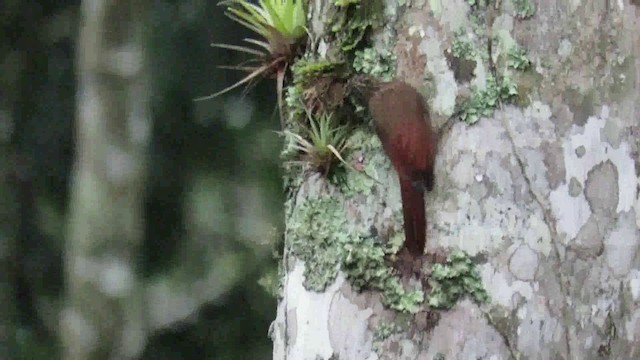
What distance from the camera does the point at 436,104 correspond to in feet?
1.82

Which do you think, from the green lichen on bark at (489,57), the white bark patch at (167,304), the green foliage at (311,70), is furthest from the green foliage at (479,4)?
the white bark patch at (167,304)

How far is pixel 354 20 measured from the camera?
59cm

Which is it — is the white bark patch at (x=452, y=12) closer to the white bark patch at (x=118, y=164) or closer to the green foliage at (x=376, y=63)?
the green foliage at (x=376, y=63)

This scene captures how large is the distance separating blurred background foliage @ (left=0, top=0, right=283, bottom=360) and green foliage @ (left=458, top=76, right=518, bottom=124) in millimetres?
900

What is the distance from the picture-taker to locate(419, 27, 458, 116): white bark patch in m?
0.55

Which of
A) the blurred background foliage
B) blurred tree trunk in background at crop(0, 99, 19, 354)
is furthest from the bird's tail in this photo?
blurred tree trunk in background at crop(0, 99, 19, 354)

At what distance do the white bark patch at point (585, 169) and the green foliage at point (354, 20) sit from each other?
0.18 m

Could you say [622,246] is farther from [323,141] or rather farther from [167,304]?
[167,304]

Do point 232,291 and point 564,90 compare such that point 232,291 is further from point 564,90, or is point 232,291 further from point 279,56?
point 564,90

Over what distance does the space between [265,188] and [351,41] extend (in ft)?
2.99

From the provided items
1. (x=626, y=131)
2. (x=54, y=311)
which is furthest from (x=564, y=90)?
(x=54, y=311)

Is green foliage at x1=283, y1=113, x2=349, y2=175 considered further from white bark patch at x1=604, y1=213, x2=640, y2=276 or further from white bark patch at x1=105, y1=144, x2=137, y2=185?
white bark patch at x1=105, y1=144, x2=137, y2=185

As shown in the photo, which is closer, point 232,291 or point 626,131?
point 626,131

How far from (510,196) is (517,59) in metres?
0.10
